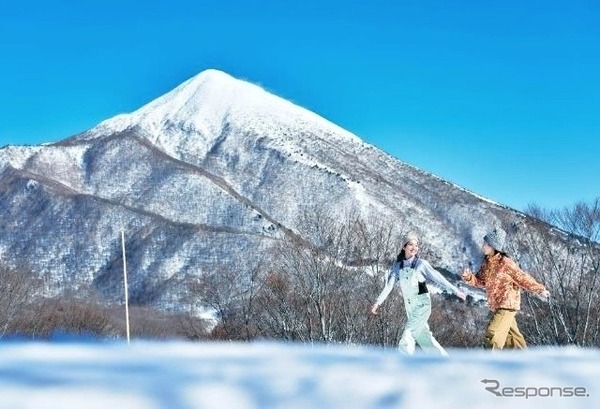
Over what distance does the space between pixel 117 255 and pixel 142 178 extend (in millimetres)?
27538

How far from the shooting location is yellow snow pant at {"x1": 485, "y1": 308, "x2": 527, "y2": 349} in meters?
7.33

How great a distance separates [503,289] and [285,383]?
603 cm

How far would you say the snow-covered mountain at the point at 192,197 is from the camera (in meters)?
105

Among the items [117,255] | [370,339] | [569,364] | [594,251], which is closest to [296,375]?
[569,364]

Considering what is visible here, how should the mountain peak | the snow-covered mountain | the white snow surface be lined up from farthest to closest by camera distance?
1. the mountain peak
2. the snow-covered mountain
3. the white snow surface

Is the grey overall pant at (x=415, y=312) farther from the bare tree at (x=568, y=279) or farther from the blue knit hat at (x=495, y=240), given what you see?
the bare tree at (x=568, y=279)

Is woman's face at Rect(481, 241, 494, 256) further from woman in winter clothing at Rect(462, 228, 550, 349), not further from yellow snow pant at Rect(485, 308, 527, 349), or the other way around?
yellow snow pant at Rect(485, 308, 527, 349)

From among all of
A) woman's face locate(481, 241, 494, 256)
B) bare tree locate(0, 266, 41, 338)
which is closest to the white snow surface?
woman's face locate(481, 241, 494, 256)

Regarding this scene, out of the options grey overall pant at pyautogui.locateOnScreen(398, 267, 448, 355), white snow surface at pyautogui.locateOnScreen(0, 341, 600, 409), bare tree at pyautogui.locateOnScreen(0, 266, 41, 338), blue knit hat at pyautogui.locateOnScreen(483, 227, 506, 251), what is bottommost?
white snow surface at pyautogui.locateOnScreen(0, 341, 600, 409)

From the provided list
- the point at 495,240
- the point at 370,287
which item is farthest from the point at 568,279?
the point at 495,240

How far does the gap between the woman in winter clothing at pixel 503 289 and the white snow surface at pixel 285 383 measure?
541 cm

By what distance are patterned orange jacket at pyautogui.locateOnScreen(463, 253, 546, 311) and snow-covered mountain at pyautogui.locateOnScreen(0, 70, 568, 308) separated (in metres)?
78.5

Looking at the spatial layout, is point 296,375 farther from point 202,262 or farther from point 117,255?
point 117,255

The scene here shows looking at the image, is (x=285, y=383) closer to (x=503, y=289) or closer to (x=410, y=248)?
(x=410, y=248)
